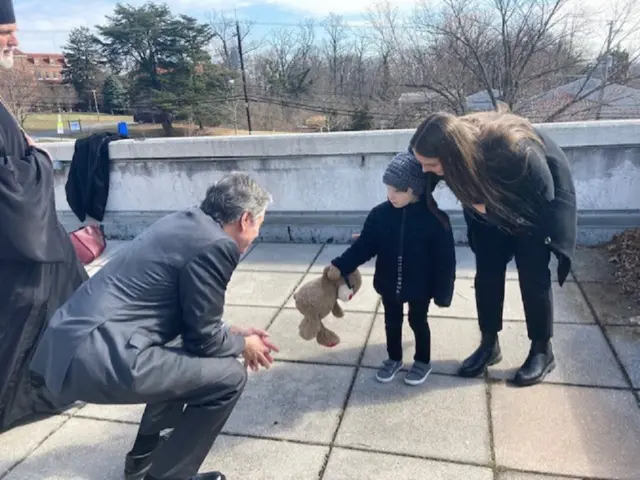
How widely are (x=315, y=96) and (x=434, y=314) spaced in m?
43.2

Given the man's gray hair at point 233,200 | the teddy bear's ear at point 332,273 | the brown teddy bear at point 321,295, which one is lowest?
the brown teddy bear at point 321,295

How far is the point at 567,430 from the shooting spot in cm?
243

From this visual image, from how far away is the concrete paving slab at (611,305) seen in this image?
3.38 metres

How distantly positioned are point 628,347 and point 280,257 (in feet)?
9.75

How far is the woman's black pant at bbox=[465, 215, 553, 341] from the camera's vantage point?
2.62m

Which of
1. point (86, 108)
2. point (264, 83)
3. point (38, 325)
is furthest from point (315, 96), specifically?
point (38, 325)

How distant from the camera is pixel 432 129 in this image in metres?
2.28

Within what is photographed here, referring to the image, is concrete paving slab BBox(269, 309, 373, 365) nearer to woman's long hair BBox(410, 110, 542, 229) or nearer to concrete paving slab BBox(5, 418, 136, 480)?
concrete paving slab BBox(5, 418, 136, 480)

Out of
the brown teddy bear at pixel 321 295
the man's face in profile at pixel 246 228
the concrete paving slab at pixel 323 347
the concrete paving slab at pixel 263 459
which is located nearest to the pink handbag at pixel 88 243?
the concrete paving slab at pixel 323 347

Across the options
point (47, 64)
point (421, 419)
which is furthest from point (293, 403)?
point (47, 64)

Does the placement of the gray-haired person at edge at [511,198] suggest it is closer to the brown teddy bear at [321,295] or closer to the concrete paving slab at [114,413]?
the brown teddy bear at [321,295]

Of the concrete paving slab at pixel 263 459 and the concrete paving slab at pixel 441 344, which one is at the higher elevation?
the concrete paving slab at pixel 441 344

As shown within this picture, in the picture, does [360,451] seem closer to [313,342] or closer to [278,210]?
[313,342]

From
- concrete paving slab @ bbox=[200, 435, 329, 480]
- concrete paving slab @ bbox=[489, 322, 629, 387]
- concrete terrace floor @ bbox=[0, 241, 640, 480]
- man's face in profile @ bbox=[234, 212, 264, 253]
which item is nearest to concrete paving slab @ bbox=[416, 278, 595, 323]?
concrete terrace floor @ bbox=[0, 241, 640, 480]
